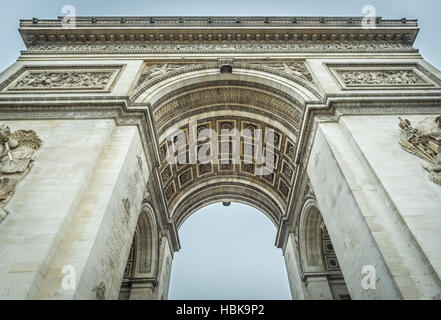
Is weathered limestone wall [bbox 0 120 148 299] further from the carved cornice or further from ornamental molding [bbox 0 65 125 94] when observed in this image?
the carved cornice

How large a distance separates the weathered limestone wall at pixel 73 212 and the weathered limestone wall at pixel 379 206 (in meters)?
5.50

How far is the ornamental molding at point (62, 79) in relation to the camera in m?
8.45

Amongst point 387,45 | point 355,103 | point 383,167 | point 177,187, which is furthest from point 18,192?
point 387,45

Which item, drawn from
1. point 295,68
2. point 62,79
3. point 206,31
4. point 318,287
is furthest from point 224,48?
point 318,287

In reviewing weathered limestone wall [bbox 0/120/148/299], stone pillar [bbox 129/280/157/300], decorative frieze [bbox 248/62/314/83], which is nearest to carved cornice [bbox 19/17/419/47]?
decorative frieze [bbox 248/62/314/83]

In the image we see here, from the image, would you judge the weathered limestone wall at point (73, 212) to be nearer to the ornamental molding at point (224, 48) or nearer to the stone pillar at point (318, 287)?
the ornamental molding at point (224, 48)

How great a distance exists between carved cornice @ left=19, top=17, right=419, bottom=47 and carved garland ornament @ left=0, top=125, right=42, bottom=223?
621cm

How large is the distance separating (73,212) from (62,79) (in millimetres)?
6117

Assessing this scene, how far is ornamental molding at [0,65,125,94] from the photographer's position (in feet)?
27.7

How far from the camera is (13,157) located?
616cm

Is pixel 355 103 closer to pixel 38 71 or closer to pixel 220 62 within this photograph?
pixel 220 62

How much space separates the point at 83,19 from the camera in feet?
38.2

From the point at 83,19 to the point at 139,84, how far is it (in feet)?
17.6

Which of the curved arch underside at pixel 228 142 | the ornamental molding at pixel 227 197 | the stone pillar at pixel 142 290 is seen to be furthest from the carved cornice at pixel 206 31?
the stone pillar at pixel 142 290
